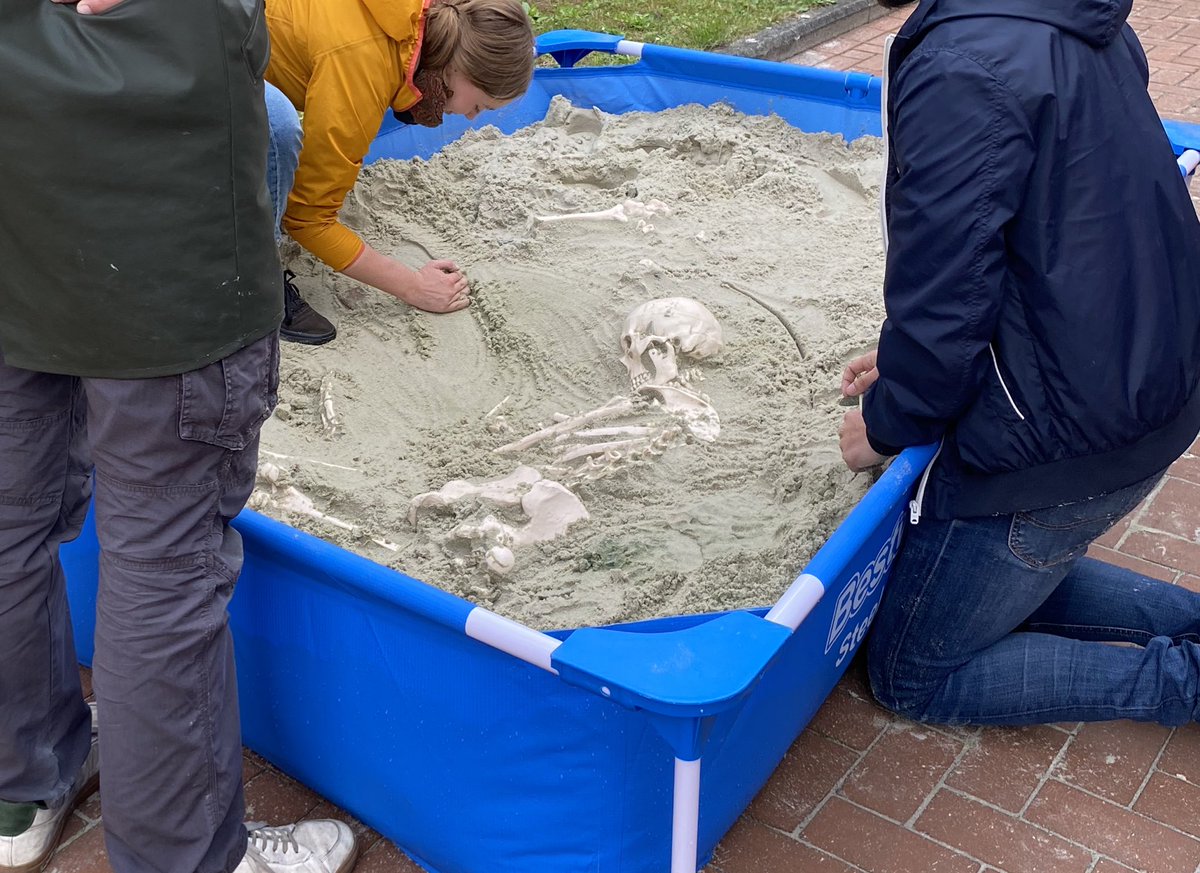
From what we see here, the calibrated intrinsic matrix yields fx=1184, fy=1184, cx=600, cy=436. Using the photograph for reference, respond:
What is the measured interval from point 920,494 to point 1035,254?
493 millimetres

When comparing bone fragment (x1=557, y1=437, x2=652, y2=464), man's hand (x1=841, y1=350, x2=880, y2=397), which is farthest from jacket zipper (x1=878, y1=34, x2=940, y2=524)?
bone fragment (x1=557, y1=437, x2=652, y2=464)

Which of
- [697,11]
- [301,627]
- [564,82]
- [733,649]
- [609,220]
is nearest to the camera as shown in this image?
[733,649]

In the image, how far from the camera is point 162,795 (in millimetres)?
1619

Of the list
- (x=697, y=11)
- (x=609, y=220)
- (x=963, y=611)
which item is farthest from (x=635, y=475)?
(x=697, y=11)

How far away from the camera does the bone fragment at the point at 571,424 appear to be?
2486 millimetres

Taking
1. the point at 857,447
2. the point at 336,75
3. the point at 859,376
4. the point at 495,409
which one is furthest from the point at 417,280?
the point at 857,447

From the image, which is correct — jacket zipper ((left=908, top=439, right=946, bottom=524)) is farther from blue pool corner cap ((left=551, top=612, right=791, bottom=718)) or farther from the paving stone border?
the paving stone border

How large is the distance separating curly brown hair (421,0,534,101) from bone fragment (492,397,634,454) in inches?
29.2

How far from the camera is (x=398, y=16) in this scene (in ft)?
8.14

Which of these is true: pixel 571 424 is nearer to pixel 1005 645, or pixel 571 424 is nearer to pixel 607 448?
pixel 607 448

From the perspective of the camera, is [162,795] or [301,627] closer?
[162,795]

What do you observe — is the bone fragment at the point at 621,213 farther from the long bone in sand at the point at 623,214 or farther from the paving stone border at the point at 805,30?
the paving stone border at the point at 805,30

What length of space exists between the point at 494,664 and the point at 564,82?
9.81ft

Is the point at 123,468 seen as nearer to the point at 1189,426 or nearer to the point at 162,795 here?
the point at 162,795
